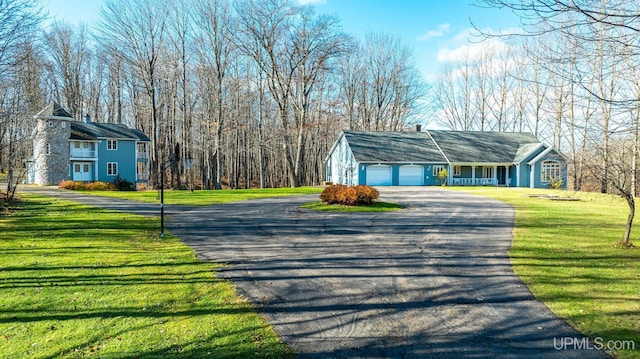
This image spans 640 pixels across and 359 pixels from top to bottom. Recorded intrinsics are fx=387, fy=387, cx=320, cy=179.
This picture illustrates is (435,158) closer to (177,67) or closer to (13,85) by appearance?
(177,67)

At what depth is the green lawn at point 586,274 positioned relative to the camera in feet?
15.4

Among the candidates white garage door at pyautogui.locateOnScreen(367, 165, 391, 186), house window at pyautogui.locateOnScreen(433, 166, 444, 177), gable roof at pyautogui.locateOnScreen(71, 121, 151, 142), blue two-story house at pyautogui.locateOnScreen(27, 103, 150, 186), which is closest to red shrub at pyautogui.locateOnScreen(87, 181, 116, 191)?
blue two-story house at pyautogui.locateOnScreen(27, 103, 150, 186)

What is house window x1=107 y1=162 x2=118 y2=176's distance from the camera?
37688mm

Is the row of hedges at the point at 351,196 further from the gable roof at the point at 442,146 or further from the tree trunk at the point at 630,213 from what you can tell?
the gable roof at the point at 442,146

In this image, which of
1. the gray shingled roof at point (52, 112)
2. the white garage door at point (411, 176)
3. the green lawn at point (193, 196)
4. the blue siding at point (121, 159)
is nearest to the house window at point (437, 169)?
Answer: the white garage door at point (411, 176)

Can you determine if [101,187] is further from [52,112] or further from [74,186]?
[52,112]

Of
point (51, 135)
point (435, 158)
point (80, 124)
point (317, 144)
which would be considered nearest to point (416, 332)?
point (435, 158)

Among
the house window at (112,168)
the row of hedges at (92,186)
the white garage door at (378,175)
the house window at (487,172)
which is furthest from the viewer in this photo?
the house window at (487,172)

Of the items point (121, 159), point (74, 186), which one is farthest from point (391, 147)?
point (74, 186)

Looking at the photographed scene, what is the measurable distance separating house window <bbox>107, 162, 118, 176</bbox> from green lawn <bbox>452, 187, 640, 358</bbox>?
3680cm

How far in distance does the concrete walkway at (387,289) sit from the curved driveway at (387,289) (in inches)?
0.6

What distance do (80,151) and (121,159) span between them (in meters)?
3.51

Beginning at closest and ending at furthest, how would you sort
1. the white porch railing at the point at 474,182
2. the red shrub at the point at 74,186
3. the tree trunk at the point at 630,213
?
the tree trunk at the point at 630,213 < the red shrub at the point at 74,186 < the white porch railing at the point at 474,182

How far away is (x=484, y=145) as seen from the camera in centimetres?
3953
